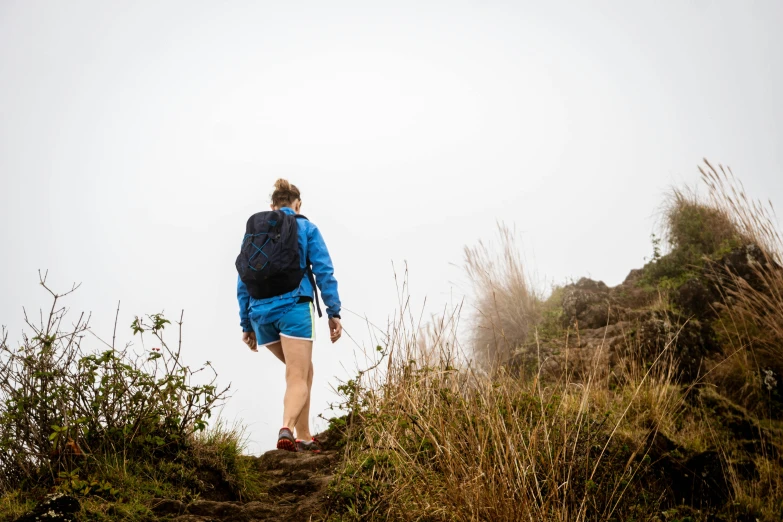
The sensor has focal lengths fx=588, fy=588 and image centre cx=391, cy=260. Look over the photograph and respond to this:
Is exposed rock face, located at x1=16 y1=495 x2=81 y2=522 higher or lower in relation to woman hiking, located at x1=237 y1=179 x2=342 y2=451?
lower

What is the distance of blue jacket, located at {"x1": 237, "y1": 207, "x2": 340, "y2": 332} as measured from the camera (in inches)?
179

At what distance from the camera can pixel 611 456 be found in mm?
3566

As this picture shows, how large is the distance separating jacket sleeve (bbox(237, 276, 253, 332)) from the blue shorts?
1.31 ft

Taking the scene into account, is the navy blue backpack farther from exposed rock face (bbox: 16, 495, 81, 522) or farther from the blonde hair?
exposed rock face (bbox: 16, 495, 81, 522)

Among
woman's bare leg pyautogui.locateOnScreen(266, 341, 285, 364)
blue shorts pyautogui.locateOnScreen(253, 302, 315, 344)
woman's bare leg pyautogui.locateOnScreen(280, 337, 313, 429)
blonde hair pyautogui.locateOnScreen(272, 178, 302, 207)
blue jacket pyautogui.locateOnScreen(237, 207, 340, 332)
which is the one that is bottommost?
woman's bare leg pyautogui.locateOnScreen(280, 337, 313, 429)

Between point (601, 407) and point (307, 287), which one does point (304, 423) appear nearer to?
point (307, 287)

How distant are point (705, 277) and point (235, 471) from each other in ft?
19.5

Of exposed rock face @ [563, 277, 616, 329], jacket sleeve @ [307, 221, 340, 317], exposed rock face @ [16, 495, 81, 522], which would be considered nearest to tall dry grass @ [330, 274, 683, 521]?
jacket sleeve @ [307, 221, 340, 317]

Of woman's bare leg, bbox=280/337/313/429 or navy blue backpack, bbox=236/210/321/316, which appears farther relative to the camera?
navy blue backpack, bbox=236/210/321/316

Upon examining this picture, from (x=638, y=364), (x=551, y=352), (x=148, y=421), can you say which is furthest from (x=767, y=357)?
(x=148, y=421)

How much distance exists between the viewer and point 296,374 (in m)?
4.46

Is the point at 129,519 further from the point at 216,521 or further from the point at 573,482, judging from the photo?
the point at 573,482

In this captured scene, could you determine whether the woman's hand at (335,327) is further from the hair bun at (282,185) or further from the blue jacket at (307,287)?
the hair bun at (282,185)

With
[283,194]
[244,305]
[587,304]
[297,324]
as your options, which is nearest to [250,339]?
[244,305]
